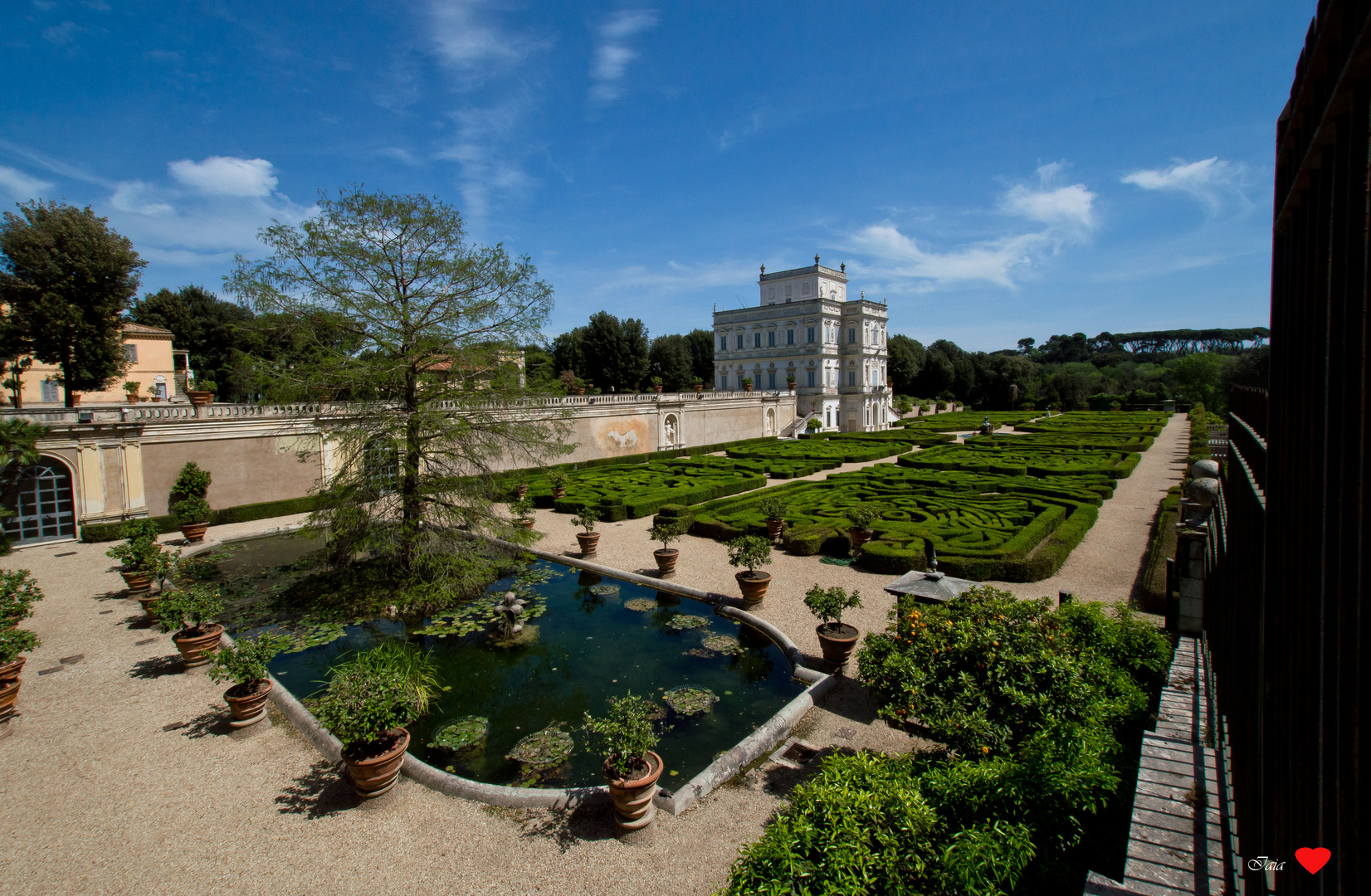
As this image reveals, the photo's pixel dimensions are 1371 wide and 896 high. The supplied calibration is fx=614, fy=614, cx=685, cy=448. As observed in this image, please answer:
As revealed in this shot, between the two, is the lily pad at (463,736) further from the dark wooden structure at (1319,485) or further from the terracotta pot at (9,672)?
the dark wooden structure at (1319,485)

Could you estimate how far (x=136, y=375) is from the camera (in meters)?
33.2

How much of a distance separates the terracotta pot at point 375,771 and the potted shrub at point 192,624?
17.2 ft

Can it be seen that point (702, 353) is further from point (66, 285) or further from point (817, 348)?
point (66, 285)

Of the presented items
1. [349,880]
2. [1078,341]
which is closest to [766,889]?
[349,880]

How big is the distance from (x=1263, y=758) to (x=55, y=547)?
25.6 metres

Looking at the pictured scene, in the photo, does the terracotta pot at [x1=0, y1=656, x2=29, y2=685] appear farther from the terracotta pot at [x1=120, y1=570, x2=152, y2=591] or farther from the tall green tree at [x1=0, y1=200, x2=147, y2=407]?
the tall green tree at [x1=0, y1=200, x2=147, y2=407]

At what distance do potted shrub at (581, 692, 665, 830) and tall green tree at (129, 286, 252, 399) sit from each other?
134ft

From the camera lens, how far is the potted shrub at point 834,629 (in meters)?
9.02

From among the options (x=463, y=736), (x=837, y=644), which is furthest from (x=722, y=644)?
(x=463, y=736)

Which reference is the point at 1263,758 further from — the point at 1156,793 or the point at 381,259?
the point at 381,259

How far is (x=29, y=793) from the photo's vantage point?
22.8 feet

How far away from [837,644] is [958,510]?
1049 cm

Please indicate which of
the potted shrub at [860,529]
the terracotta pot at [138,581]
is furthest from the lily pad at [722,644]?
the terracotta pot at [138,581]

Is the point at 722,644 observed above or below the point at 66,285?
below
